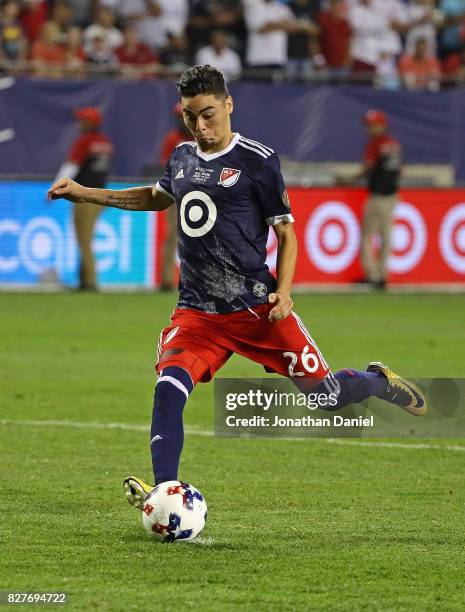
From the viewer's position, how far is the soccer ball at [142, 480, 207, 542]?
19.3ft

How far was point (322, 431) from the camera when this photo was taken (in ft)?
23.5

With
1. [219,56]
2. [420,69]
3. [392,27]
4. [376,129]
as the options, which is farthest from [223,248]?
[392,27]

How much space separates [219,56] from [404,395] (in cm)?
1594

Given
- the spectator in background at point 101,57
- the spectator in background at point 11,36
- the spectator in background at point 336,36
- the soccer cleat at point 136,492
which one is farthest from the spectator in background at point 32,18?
the soccer cleat at point 136,492

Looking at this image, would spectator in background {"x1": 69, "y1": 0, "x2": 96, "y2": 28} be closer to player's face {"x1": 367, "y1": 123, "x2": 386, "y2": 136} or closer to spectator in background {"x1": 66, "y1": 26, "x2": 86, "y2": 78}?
spectator in background {"x1": 66, "y1": 26, "x2": 86, "y2": 78}

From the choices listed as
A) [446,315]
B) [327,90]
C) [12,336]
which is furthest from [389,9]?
[12,336]

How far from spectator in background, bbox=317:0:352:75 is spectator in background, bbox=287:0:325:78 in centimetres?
18

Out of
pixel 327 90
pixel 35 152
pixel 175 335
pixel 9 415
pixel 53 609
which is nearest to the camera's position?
pixel 53 609

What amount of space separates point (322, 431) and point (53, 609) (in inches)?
102

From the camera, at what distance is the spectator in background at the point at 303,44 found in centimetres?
2317

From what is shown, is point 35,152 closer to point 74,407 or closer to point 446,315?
point 446,315

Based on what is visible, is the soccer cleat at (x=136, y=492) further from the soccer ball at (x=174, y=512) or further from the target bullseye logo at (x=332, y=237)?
the target bullseye logo at (x=332, y=237)

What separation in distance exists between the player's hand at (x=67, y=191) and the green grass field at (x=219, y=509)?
58.2 inches

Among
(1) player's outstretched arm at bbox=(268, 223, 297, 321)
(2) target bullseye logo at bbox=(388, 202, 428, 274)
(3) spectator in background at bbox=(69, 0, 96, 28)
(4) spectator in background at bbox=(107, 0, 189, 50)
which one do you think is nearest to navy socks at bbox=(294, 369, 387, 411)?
(1) player's outstretched arm at bbox=(268, 223, 297, 321)
